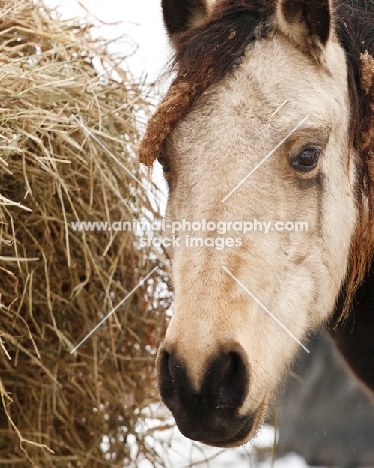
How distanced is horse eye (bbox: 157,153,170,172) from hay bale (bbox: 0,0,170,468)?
0.57 m

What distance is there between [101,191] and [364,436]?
5.46 metres

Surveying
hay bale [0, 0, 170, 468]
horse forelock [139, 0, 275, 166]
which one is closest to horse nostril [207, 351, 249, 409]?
horse forelock [139, 0, 275, 166]

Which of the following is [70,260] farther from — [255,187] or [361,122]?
[361,122]

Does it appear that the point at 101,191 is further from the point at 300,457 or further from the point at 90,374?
the point at 300,457

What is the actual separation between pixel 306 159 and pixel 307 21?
1.78 feet

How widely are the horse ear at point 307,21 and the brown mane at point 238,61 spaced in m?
0.07

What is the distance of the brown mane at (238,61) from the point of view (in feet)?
7.96

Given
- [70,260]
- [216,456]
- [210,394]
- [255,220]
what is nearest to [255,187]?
[255,220]

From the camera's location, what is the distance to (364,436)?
7680 millimetres

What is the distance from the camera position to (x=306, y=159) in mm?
2373

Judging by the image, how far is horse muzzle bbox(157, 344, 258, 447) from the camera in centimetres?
199

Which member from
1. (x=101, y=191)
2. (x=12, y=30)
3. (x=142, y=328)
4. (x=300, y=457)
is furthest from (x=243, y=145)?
(x=300, y=457)

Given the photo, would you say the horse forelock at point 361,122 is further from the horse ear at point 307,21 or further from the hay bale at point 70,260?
the hay bale at point 70,260

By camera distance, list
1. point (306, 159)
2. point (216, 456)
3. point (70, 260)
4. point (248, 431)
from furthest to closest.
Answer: point (216, 456) → point (70, 260) → point (306, 159) → point (248, 431)
